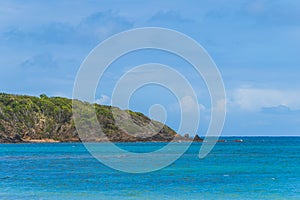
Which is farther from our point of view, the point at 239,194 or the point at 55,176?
the point at 55,176

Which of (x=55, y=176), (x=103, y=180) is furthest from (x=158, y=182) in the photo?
(x=55, y=176)

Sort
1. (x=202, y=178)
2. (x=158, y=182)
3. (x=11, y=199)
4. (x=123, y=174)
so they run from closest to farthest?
1. (x=11, y=199)
2. (x=158, y=182)
3. (x=202, y=178)
4. (x=123, y=174)

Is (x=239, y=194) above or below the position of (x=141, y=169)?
below

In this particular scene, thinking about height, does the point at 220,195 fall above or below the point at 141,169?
below

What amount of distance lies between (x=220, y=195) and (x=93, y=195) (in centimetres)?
1197

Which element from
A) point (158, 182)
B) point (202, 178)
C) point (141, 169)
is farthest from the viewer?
point (141, 169)

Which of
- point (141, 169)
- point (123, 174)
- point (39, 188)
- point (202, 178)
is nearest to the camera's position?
point (39, 188)

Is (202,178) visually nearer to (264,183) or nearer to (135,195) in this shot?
(264,183)

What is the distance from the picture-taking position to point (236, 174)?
74062 millimetres

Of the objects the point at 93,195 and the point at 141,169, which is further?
the point at 141,169

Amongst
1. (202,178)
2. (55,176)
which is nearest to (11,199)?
(55,176)

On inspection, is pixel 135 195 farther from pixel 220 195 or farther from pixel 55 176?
pixel 55 176

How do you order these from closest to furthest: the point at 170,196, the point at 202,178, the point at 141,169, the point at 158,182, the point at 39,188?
1. the point at 170,196
2. the point at 39,188
3. the point at 158,182
4. the point at 202,178
5. the point at 141,169

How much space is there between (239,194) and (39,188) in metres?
20.5
